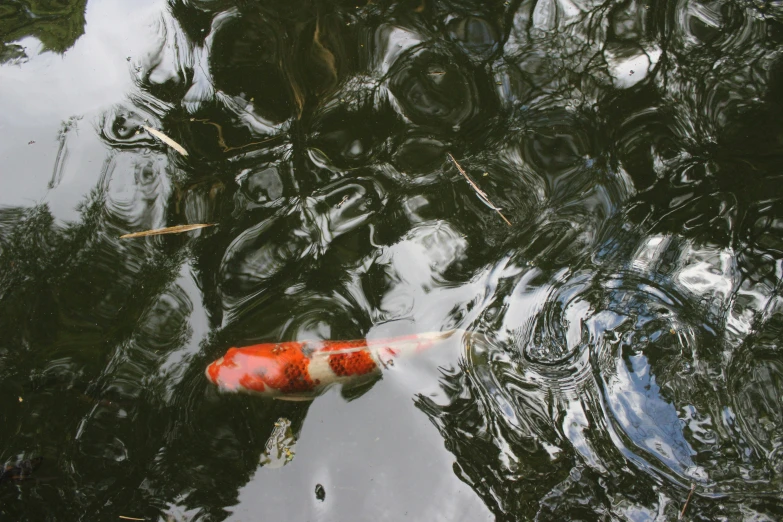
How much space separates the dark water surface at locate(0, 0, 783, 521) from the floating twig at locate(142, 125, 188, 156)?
0.14ft

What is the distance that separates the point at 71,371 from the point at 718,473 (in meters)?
2.84

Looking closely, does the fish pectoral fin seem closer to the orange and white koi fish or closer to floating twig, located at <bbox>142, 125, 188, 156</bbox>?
the orange and white koi fish

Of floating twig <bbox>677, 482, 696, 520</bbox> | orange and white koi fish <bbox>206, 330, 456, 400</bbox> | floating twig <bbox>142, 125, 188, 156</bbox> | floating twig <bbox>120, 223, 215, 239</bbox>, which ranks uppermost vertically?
floating twig <bbox>142, 125, 188, 156</bbox>

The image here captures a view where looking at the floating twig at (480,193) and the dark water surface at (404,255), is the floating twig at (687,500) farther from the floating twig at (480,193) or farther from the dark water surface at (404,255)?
the floating twig at (480,193)

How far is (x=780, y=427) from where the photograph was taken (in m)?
2.29

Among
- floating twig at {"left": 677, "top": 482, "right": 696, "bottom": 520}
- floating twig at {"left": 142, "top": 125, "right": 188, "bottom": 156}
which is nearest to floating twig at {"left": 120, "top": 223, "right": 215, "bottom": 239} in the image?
floating twig at {"left": 142, "top": 125, "right": 188, "bottom": 156}

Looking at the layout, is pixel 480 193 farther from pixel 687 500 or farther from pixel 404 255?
pixel 687 500

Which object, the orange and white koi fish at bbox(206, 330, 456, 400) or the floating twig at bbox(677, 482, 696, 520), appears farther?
the orange and white koi fish at bbox(206, 330, 456, 400)

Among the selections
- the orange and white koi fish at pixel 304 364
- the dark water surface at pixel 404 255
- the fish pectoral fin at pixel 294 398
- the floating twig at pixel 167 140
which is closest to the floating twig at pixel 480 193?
the dark water surface at pixel 404 255

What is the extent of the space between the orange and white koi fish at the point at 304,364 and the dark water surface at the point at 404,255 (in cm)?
6

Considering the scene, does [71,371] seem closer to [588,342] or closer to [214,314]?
[214,314]

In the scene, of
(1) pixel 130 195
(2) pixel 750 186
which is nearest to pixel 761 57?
(2) pixel 750 186

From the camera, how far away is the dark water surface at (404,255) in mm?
2320

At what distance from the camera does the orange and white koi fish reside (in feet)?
8.13
